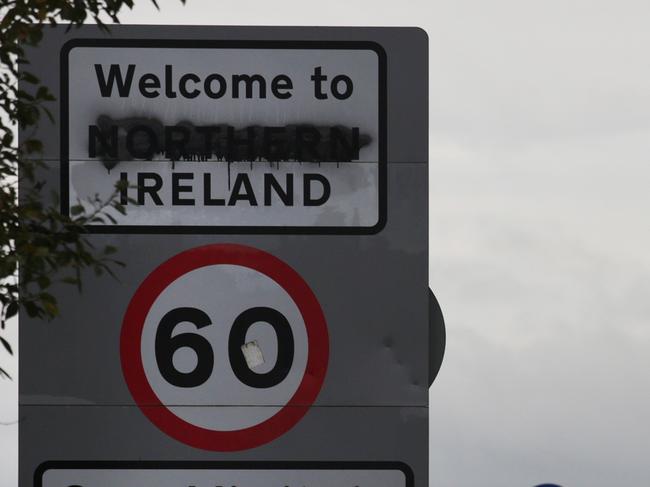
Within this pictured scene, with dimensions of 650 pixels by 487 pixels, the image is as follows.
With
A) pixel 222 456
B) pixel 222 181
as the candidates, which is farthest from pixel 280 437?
pixel 222 181

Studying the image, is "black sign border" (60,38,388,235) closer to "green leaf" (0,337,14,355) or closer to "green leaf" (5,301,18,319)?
"green leaf" (5,301,18,319)

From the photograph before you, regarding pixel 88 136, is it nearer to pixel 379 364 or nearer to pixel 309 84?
pixel 309 84

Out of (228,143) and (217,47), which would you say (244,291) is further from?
(217,47)

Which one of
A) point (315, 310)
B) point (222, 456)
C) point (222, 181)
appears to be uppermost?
point (222, 181)

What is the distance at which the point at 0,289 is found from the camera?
650cm

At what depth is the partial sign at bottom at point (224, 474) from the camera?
7.09m

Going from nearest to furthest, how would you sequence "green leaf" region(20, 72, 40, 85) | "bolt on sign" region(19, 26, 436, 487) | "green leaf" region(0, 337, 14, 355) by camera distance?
"green leaf" region(0, 337, 14, 355) → "green leaf" region(20, 72, 40, 85) → "bolt on sign" region(19, 26, 436, 487)

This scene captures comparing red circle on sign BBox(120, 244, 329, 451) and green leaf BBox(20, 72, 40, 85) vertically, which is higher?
green leaf BBox(20, 72, 40, 85)

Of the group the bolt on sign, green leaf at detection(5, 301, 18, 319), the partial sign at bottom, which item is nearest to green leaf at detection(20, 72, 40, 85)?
the bolt on sign

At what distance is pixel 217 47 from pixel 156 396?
1230mm

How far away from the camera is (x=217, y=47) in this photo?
718 centimetres

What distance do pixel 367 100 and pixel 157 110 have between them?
730mm

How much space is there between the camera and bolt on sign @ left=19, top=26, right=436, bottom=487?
23.2 feet

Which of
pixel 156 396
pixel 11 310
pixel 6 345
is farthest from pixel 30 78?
pixel 156 396
